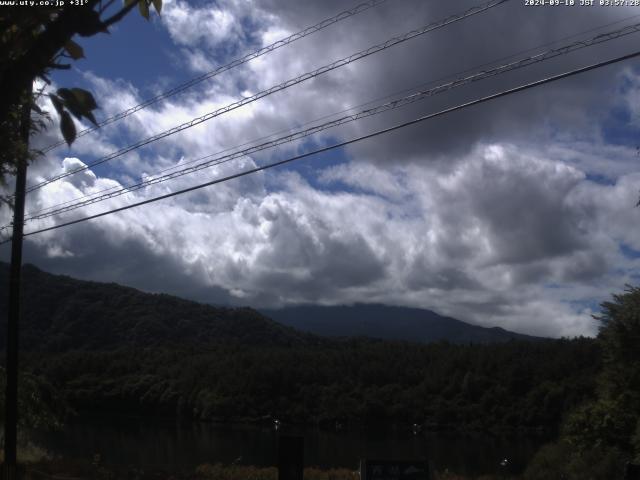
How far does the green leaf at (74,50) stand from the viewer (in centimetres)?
512

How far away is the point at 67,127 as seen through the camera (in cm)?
476

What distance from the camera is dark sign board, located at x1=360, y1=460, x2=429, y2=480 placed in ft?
29.4

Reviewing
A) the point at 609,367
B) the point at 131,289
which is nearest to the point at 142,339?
the point at 131,289

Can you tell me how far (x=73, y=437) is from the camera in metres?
56.9

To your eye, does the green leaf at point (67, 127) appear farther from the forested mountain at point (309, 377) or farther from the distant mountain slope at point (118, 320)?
the forested mountain at point (309, 377)

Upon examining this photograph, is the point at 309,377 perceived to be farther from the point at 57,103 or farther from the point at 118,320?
the point at 57,103

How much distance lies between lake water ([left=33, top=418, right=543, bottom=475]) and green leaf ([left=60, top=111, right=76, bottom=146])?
33702mm

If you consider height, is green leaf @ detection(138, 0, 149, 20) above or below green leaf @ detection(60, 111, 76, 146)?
above

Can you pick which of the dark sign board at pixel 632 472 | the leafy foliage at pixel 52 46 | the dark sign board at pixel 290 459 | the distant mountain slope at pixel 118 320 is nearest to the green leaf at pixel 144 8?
the leafy foliage at pixel 52 46

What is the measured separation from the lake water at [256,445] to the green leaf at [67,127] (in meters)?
33.7

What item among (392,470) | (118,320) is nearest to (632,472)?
(392,470)

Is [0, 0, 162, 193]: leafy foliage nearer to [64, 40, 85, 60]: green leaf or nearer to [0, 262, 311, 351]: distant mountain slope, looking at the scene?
[64, 40, 85, 60]: green leaf

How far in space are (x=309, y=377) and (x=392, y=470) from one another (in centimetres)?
8878

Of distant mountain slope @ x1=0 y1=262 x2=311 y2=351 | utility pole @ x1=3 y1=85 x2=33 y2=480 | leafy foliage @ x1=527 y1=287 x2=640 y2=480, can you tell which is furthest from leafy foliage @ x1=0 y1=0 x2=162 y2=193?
distant mountain slope @ x1=0 y1=262 x2=311 y2=351
